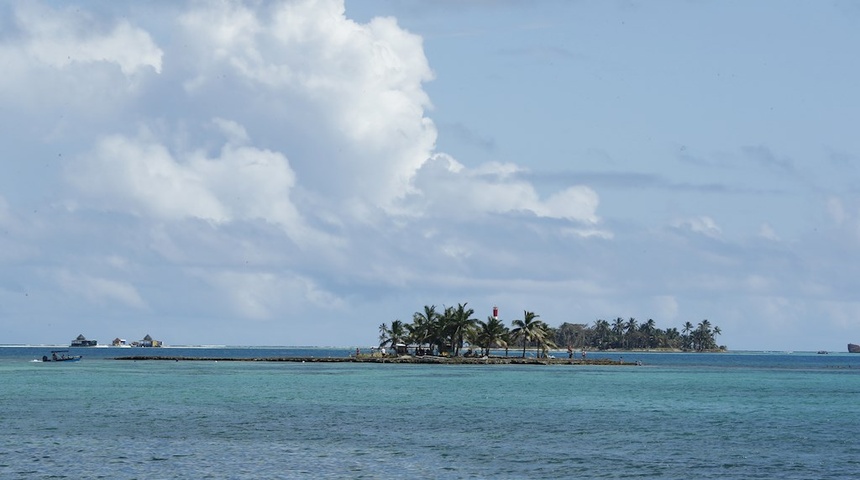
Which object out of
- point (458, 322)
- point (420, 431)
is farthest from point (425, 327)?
point (420, 431)

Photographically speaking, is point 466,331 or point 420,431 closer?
point 420,431

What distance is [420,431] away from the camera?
60406 millimetres

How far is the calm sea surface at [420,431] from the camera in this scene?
150 ft

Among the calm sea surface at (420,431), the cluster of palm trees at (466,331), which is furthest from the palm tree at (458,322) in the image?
the calm sea surface at (420,431)

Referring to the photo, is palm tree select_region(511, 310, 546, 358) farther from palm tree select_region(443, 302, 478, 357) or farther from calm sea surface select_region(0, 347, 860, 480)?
calm sea surface select_region(0, 347, 860, 480)

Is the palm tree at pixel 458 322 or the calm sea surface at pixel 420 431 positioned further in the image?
the palm tree at pixel 458 322

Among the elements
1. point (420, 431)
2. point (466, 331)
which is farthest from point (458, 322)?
point (420, 431)

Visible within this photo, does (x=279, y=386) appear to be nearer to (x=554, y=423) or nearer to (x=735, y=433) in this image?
(x=554, y=423)

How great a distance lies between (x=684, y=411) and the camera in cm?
7606

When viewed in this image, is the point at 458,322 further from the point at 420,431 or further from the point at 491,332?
the point at 420,431

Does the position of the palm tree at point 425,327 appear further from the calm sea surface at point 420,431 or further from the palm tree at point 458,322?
the calm sea surface at point 420,431

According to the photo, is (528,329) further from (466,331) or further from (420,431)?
(420,431)

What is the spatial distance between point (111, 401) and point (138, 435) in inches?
1012

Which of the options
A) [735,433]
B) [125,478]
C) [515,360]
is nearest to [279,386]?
[735,433]
